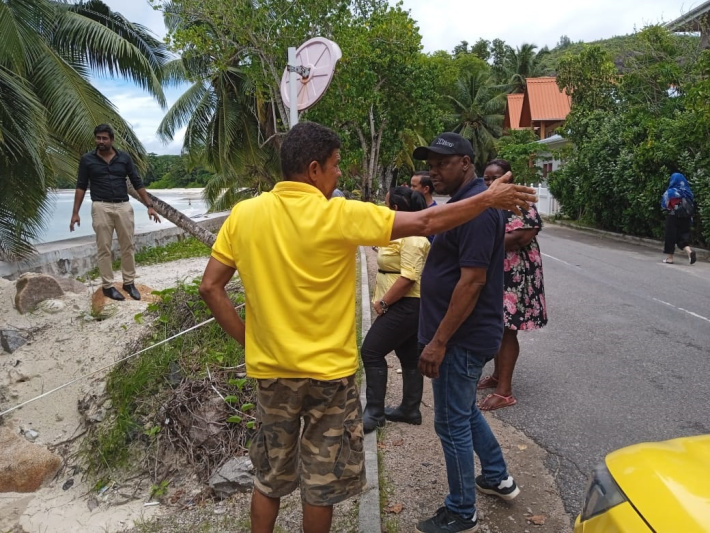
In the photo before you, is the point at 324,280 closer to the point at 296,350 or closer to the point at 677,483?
the point at 296,350

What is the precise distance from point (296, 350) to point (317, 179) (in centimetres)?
69

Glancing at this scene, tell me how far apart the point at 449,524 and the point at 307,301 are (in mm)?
1437

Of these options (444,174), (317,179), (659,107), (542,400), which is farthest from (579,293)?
(659,107)

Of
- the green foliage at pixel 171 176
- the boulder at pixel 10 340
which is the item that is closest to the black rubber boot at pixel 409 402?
the boulder at pixel 10 340

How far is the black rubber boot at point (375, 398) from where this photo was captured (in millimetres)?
4180

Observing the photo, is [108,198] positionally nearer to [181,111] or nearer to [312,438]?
[312,438]

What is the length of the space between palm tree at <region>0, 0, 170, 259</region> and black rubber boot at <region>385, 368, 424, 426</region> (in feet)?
17.2

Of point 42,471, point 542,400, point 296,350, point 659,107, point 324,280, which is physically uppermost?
point 659,107

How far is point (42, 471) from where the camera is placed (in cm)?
456

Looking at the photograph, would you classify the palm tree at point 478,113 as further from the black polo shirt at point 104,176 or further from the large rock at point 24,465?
the large rock at point 24,465

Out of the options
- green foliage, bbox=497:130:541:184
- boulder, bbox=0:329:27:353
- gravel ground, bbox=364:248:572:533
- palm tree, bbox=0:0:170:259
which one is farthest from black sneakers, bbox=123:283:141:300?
green foliage, bbox=497:130:541:184

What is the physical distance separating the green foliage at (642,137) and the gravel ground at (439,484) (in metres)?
11.2

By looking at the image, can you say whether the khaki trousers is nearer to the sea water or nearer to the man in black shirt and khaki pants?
the man in black shirt and khaki pants

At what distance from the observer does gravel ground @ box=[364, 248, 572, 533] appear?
124 inches
